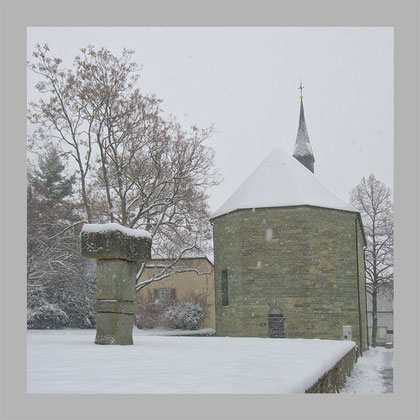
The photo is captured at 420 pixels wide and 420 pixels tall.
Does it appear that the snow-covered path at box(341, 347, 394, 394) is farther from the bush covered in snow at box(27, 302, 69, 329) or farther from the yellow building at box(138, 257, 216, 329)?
the yellow building at box(138, 257, 216, 329)

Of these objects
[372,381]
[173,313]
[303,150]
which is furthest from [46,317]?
[303,150]

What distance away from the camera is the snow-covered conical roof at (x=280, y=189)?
803 inches

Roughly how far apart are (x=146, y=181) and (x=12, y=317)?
17.2 meters

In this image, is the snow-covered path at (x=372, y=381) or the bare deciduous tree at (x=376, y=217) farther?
the bare deciduous tree at (x=376, y=217)

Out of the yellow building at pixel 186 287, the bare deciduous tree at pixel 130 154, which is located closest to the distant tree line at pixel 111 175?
the bare deciduous tree at pixel 130 154

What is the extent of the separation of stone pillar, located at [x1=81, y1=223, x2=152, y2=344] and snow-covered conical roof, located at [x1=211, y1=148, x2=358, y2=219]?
11874mm

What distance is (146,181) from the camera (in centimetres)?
2273

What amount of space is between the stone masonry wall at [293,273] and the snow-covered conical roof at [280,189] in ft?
1.08

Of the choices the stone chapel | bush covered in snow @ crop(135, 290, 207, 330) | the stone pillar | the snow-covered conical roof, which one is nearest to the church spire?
the snow-covered conical roof

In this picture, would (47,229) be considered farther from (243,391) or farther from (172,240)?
(243,391)

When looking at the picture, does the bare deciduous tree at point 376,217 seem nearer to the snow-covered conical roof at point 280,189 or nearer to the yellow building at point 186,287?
the snow-covered conical roof at point 280,189

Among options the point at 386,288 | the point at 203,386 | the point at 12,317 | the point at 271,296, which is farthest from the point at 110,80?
the point at 386,288

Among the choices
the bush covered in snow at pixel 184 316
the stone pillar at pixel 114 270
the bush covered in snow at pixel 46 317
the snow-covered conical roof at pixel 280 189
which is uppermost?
the snow-covered conical roof at pixel 280 189

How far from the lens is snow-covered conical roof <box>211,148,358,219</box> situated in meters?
20.4
